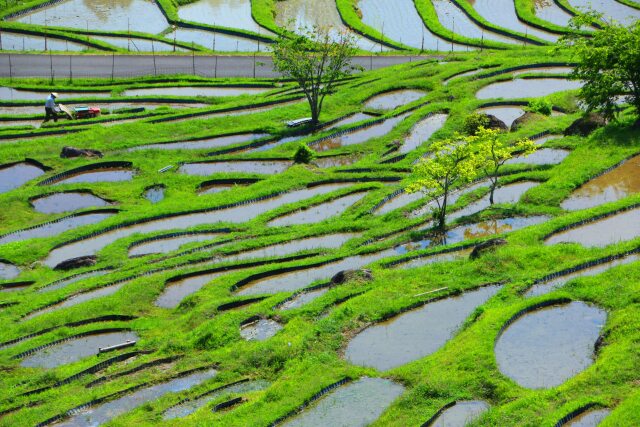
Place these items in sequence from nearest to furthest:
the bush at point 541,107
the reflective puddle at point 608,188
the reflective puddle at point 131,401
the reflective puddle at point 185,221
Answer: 1. the reflective puddle at point 131,401
2. the reflective puddle at point 608,188
3. the reflective puddle at point 185,221
4. the bush at point 541,107

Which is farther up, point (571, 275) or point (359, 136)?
point (359, 136)

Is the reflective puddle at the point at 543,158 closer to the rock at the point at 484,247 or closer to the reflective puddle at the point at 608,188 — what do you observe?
the reflective puddle at the point at 608,188

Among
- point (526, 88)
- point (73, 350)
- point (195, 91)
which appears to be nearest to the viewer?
point (73, 350)

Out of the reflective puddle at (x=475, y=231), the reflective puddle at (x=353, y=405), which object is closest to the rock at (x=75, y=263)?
the reflective puddle at (x=475, y=231)

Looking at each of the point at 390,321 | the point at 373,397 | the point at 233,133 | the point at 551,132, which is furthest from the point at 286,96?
the point at 373,397

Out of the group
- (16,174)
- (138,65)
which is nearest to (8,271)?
(16,174)

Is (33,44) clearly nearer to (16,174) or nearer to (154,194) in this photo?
(16,174)
